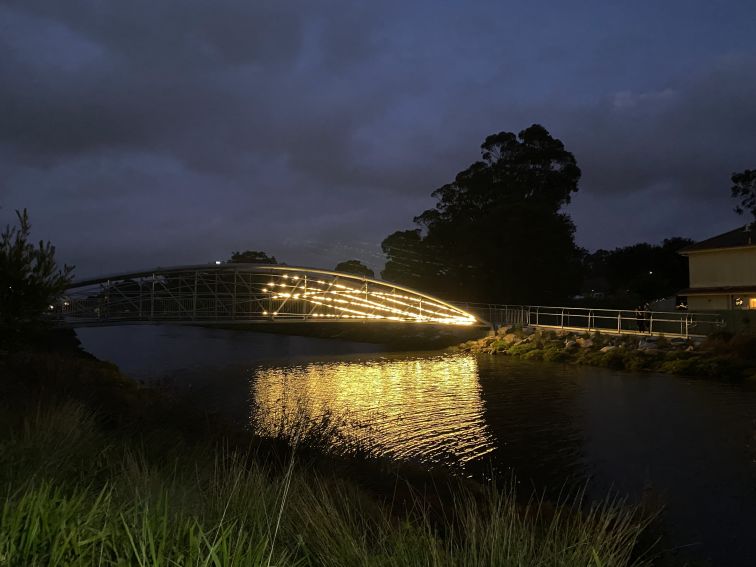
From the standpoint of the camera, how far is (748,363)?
2386 cm

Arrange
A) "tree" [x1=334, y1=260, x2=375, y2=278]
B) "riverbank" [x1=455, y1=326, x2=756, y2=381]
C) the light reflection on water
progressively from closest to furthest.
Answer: the light reflection on water → "riverbank" [x1=455, y1=326, x2=756, y2=381] → "tree" [x1=334, y1=260, x2=375, y2=278]

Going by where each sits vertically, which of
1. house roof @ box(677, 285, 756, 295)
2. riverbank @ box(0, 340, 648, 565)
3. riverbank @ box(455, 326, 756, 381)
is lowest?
riverbank @ box(0, 340, 648, 565)

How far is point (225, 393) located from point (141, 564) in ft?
67.7

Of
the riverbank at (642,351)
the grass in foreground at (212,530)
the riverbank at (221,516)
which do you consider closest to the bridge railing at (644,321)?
the riverbank at (642,351)

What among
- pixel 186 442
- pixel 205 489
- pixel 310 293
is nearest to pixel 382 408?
pixel 186 442

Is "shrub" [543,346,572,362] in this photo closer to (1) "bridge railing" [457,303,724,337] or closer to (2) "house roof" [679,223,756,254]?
(1) "bridge railing" [457,303,724,337]

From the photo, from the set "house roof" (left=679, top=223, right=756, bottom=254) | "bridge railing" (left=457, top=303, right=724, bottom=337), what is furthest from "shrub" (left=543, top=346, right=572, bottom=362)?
"house roof" (left=679, top=223, right=756, bottom=254)

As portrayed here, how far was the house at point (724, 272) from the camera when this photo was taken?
120ft

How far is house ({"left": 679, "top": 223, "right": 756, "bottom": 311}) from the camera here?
120 ft

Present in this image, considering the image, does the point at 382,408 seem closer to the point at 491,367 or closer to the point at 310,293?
the point at 491,367

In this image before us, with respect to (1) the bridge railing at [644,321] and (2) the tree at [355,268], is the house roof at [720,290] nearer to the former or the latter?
(1) the bridge railing at [644,321]

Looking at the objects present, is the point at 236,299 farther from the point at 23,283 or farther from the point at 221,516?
the point at 221,516

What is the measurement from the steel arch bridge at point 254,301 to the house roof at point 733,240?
49.6ft

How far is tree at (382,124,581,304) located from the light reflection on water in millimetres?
17981
